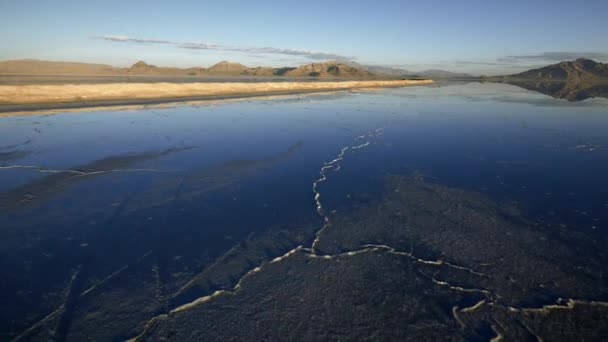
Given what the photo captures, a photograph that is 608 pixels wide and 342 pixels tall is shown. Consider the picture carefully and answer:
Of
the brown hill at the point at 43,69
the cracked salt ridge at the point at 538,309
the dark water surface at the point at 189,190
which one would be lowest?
the cracked salt ridge at the point at 538,309

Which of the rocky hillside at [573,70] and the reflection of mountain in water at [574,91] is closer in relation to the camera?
the reflection of mountain in water at [574,91]

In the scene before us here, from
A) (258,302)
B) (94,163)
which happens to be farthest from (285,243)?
(94,163)

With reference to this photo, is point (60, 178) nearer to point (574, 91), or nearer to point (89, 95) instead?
point (89, 95)

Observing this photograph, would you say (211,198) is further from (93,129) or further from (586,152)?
(586,152)

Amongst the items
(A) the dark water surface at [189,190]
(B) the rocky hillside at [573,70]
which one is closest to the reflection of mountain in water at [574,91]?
(A) the dark water surface at [189,190]

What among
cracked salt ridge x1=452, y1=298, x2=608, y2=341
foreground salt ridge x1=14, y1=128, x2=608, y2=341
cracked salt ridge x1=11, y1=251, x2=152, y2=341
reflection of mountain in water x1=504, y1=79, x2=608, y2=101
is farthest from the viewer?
reflection of mountain in water x1=504, y1=79, x2=608, y2=101

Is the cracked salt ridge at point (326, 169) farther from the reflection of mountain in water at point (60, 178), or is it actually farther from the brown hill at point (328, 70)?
the brown hill at point (328, 70)

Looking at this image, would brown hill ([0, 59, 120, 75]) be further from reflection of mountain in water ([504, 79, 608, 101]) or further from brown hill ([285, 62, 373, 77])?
reflection of mountain in water ([504, 79, 608, 101])

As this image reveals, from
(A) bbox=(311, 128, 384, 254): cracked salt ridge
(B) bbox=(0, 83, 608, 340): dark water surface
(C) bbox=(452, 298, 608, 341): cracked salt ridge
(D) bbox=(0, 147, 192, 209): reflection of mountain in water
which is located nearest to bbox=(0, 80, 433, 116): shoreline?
(B) bbox=(0, 83, 608, 340): dark water surface
